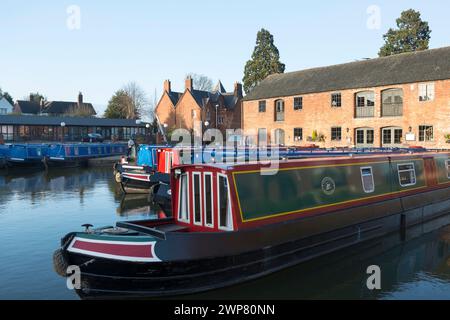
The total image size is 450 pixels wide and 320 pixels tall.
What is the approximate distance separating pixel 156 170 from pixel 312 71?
23716 millimetres

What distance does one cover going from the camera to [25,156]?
104 ft

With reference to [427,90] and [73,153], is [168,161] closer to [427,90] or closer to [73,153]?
[73,153]

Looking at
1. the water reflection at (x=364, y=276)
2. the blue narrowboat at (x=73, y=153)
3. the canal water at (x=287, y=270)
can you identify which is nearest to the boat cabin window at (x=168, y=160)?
the canal water at (x=287, y=270)

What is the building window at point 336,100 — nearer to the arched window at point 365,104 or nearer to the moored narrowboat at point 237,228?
the arched window at point 365,104

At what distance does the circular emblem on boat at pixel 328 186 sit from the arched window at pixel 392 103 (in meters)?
22.5

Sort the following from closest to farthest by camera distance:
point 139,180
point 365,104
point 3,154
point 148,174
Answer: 1. point 148,174
2. point 139,180
3. point 3,154
4. point 365,104

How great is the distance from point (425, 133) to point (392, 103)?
3286mm

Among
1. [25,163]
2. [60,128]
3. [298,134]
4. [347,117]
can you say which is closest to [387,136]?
[347,117]

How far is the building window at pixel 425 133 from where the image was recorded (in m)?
28.4

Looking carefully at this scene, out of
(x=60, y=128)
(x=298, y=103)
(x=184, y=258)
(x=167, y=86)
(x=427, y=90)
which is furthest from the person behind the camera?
(x=167, y=86)

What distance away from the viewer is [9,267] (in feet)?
29.7

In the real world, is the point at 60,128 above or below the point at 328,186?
→ above
